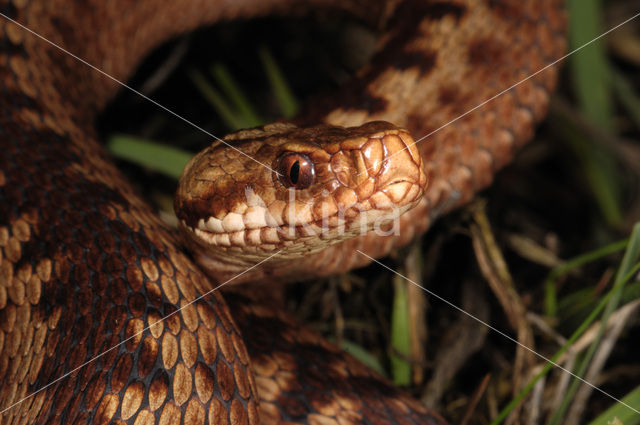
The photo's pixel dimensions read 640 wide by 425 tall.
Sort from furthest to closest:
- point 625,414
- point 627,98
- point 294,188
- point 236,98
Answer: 1. point 627,98
2. point 236,98
3. point 625,414
4. point 294,188

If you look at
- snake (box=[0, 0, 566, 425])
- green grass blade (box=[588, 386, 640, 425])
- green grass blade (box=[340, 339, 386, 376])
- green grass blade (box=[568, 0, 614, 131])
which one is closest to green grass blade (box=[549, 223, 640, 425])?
green grass blade (box=[588, 386, 640, 425])

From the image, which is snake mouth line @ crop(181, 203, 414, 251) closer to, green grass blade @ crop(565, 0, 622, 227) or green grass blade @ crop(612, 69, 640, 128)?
green grass blade @ crop(565, 0, 622, 227)

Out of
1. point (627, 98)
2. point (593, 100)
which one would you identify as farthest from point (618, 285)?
point (627, 98)

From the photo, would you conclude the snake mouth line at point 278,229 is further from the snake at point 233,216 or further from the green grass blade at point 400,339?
the green grass blade at point 400,339

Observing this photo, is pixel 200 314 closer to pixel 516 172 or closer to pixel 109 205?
pixel 109 205

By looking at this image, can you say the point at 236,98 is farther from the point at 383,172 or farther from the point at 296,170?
the point at 383,172

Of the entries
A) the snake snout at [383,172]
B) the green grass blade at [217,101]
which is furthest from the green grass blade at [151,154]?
the snake snout at [383,172]

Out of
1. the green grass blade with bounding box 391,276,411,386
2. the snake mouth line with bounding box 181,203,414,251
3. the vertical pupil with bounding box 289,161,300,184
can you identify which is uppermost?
the vertical pupil with bounding box 289,161,300,184

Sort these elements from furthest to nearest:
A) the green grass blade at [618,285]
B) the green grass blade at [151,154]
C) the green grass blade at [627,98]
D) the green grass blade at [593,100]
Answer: the green grass blade at [627,98] < the green grass blade at [593,100] < the green grass blade at [151,154] < the green grass blade at [618,285]
